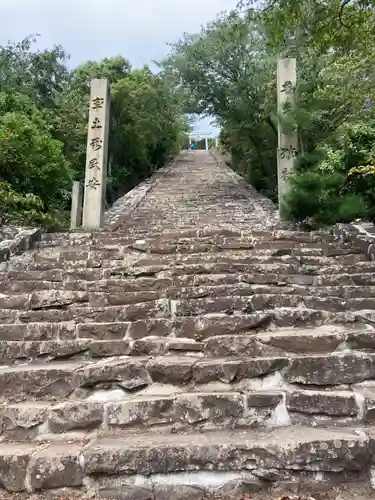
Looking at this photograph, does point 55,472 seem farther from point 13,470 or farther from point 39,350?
point 39,350

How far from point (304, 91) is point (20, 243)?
6725mm

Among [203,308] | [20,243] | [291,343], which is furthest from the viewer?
[20,243]

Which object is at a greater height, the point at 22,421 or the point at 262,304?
the point at 262,304

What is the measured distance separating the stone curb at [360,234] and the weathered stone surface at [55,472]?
13.6 feet

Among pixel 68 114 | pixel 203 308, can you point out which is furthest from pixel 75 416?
pixel 68 114

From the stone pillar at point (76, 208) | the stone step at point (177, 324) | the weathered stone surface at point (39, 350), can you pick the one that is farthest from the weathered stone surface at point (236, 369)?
the stone pillar at point (76, 208)

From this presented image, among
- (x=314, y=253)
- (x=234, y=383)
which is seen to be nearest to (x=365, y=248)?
(x=314, y=253)

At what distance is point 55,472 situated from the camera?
2.70 metres

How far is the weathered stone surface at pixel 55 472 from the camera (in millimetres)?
2688

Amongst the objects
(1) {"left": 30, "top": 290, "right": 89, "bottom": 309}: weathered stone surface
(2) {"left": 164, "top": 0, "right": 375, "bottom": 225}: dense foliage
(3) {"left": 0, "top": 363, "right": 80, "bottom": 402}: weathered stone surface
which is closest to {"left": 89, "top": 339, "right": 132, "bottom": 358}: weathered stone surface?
(3) {"left": 0, "top": 363, "right": 80, "bottom": 402}: weathered stone surface

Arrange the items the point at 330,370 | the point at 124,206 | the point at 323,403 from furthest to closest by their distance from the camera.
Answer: the point at 124,206, the point at 330,370, the point at 323,403

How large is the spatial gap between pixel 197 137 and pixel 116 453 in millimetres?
40322

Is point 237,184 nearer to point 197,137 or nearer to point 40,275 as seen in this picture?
point 40,275

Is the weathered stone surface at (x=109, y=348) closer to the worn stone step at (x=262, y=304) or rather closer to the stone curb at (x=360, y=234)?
the worn stone step at (x=262, y=304)
